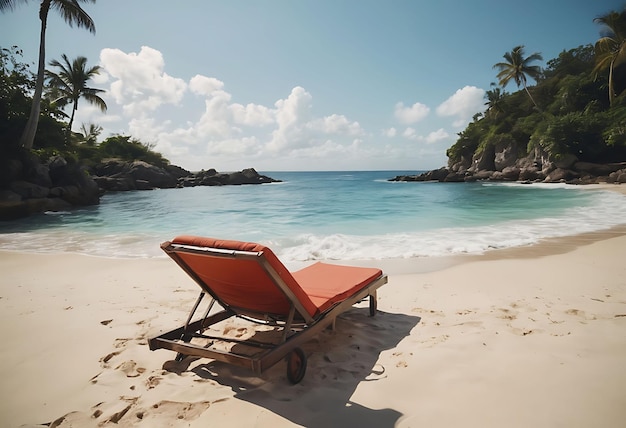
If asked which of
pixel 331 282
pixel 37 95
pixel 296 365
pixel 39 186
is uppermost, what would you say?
pixel 37 95

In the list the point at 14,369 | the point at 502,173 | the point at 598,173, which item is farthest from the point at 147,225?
the point at 502,173

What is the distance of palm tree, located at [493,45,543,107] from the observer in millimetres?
41781

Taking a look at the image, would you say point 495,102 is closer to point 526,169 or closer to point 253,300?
point 526,169

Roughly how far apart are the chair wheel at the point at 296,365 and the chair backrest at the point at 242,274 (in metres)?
0.32

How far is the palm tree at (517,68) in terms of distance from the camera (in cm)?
4178

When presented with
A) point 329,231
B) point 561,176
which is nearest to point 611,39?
point 561,176

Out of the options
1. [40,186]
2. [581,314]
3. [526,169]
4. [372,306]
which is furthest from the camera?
[526,169]

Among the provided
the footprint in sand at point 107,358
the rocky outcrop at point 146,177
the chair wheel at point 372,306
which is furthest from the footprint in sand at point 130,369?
the rocky outcrop at point 146,177

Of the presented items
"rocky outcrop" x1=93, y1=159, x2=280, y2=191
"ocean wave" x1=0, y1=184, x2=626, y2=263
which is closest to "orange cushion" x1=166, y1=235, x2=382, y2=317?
"ocean wave" x1=0, y1=184, x2=626, y2=263

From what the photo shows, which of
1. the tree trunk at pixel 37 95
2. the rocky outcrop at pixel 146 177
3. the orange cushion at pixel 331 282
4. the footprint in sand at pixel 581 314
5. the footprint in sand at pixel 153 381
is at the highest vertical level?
the tree trunk at pixel 37 95

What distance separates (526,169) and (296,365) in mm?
43056

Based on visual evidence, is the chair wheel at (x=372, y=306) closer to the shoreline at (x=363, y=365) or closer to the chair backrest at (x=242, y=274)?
the shoreline at (x=363, y=365)

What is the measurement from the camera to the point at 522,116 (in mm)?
46438

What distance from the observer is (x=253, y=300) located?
303cm
